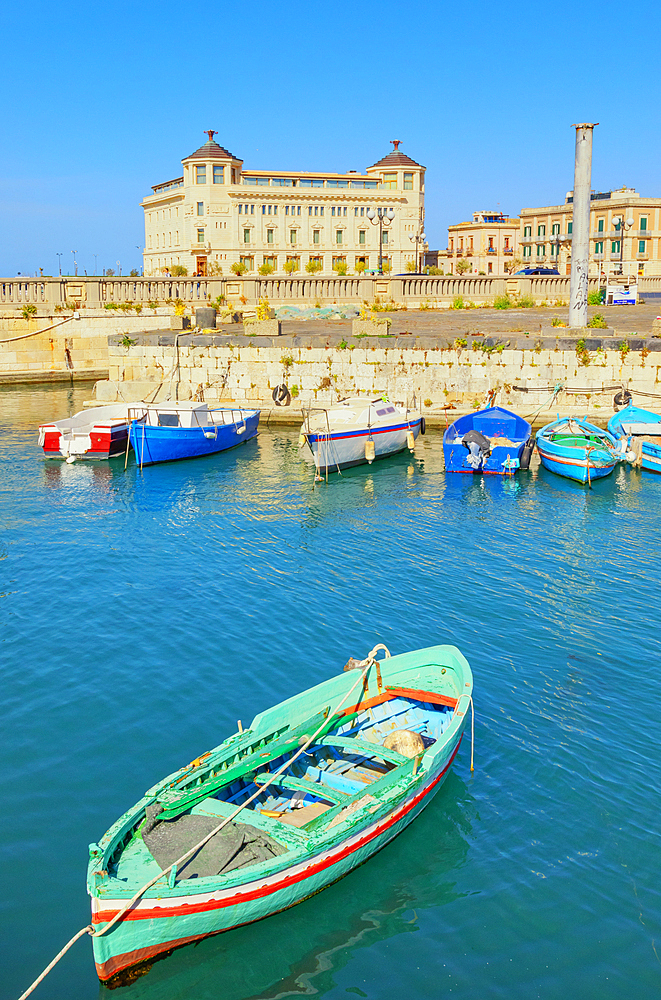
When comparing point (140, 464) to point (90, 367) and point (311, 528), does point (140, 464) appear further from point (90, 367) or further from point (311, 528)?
point (90, 367)

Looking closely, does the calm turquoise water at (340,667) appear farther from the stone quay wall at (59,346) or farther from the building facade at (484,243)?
the building facade at (484,243)

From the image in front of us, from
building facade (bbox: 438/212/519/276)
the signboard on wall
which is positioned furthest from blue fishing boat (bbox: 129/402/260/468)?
building facade (bbox: 438/212/519/276)

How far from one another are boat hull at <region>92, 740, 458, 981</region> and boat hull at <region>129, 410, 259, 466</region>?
23.7 metres

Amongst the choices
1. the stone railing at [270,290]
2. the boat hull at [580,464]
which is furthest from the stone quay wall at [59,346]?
the boat hull at [580,464]

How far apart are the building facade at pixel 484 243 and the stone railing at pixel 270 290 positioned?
4239cm

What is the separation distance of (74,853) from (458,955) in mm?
4558

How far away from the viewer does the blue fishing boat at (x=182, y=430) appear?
31.5 metres

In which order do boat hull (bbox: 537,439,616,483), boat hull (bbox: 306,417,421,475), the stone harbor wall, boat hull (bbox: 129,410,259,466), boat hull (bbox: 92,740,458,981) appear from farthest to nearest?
the stone harbor wall → boat hull (bbox: 129,410,259,466) → boat hull (bbox: 306,417,421,475) → boat hull (bbox: 537,439,616,483) → boat hull (bbox: 92,740,458,981)

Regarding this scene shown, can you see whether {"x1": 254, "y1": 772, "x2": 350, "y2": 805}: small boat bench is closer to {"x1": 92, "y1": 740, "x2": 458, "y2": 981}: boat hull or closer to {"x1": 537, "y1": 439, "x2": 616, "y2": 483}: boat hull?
{"x1": 92, "y1": 740, "x2": 458, "y2": 981}: boat hull

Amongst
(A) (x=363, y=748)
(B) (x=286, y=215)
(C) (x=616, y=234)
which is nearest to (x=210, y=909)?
(A) (x=363, y=748)

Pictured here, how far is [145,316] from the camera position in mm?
46594

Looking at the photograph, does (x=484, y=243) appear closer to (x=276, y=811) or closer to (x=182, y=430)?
(x=182, y=430)

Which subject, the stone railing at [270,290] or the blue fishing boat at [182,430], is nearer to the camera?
the blue fishing boat at [182,430]

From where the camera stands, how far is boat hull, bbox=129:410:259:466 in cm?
3144
